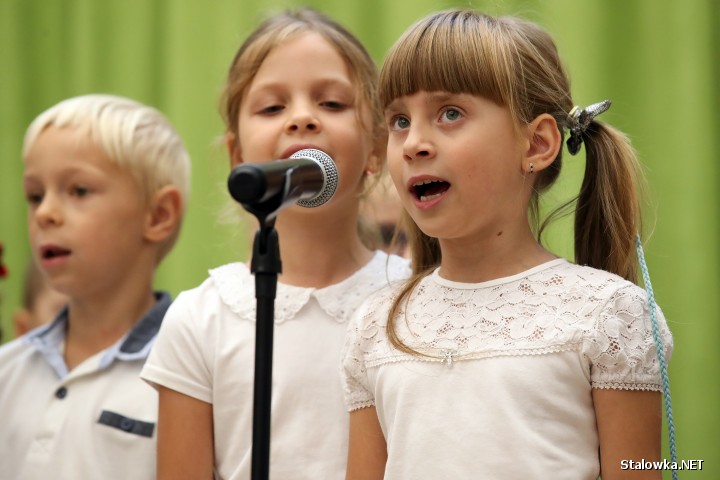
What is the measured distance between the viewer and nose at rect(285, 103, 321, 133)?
1421 millimetres

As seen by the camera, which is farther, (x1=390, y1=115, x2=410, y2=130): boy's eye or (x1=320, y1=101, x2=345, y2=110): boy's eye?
(x1=320, y1=101, x2=345, y2=110): boy's eye

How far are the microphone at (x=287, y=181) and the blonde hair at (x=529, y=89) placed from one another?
0.67ft

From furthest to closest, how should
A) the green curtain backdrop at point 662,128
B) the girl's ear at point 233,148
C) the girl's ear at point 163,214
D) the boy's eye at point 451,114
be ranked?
the green curtain backdrop at point 662,128, the girl's ear at point 163,214, the girl's ear at point 233,148, the boy's eye at point 451,114

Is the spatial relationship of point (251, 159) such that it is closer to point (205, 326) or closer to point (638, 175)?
point (205, 326)

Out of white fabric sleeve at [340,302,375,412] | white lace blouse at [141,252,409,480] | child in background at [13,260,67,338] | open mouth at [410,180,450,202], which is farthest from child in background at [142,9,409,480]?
child in background at [13,260,67,338]

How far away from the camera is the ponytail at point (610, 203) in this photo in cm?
126

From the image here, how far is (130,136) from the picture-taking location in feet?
6.03

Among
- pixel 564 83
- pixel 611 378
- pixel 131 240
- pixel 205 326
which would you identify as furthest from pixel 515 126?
pixel 131 240

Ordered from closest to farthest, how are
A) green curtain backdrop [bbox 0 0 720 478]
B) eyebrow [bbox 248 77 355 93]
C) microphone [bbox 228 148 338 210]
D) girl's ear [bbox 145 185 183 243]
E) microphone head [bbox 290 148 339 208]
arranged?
microphone [bbox 228 148 338 210] < microphone head [bbox 290 148 339 208] < eyebrow [bbox 248 77 355 93] < girl's ear [bbox 145 185 183 243] < green curtain backdrop [bbox 0 0 720 478]

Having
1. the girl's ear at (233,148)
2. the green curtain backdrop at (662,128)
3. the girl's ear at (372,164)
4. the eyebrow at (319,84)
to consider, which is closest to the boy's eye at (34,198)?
the green curtain backdrop at (662,128)

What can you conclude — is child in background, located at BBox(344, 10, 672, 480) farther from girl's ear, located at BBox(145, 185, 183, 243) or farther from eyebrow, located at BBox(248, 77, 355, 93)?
girl's ear, located at BBox(145, 185, 183, 243)

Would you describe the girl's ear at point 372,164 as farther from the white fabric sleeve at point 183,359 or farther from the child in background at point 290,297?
the white fabric sleeve at point 183,359

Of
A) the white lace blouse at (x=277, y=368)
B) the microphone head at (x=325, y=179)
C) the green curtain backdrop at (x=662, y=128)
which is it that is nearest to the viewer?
the microphone head at (x=325, y=179)

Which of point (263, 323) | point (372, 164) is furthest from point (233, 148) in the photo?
point (263, 323)
